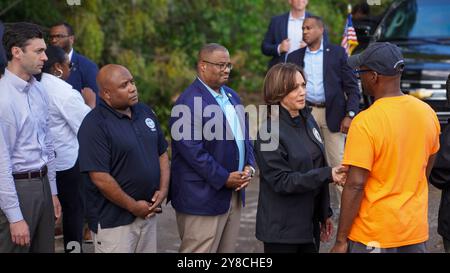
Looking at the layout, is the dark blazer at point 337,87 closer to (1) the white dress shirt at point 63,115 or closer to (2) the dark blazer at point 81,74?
(2) the dark blazer at point 81,74

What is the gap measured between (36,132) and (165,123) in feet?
26.4

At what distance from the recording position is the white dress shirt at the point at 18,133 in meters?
4.79

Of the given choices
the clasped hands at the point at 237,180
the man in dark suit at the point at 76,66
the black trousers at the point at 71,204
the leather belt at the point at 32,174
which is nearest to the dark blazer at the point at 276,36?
the man in dark suit at the point at 76,66

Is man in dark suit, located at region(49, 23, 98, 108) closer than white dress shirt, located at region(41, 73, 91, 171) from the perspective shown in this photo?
No

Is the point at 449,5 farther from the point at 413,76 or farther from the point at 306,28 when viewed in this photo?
the point at 306,28

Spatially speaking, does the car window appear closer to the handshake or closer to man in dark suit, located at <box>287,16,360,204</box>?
man in dark suit, located at <box>287,16,360,204</box>

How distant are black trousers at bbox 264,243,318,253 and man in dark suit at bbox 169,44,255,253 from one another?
569mm

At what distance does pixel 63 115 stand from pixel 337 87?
9.82 feet

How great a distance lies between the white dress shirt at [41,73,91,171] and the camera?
6.32 meters

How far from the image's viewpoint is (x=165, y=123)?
13.1m

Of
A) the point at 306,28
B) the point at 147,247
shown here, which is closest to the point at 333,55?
the point at 306,28

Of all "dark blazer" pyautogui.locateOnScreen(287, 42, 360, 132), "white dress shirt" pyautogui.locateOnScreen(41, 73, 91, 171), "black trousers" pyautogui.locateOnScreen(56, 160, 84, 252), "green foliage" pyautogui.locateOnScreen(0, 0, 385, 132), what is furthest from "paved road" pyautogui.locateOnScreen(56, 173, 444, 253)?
"green foliage" pyautogui.locateOnScreen(0, 0, 385, 132)

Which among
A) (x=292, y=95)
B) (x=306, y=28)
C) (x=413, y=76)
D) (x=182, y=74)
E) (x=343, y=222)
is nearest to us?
(x=343, y=222)

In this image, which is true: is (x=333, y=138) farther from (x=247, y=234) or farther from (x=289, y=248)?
(x=289, y=248)
